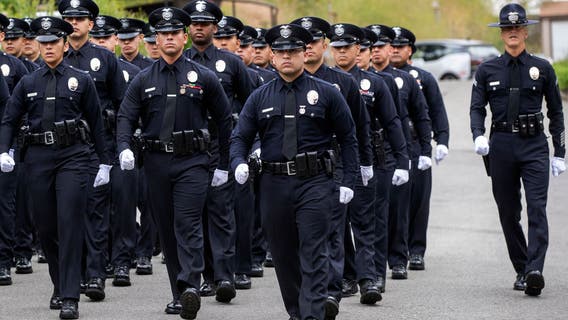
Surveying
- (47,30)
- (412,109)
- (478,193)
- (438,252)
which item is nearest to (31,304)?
(47,30)

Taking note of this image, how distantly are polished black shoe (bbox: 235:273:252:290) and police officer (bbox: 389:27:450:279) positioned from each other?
1943mm

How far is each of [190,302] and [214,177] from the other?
1100mm

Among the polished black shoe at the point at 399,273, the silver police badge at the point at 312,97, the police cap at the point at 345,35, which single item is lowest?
the polished black shoe at the point at 399,273

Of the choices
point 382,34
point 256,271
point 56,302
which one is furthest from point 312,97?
point 256,271

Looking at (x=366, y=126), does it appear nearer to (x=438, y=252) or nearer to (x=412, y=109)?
(x=412, y=109)

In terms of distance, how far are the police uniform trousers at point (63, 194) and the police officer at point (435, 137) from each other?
159 inches

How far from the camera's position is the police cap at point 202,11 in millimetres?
11812

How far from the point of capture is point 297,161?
9453mm

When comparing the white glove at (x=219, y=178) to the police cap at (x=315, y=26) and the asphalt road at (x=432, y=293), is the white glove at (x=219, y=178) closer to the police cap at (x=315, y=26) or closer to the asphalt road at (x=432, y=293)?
the asphalt road at (x=432, y=293)

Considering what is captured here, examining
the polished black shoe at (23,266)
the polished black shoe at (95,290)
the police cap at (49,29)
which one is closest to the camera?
the police cap at (49,29)

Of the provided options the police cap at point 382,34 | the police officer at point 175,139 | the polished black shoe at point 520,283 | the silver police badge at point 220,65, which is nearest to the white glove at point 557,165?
the polished black shoe at point 520,283

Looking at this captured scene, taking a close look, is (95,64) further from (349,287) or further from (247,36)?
(349,287)

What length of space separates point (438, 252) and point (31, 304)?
5.24 metres

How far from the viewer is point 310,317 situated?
9.31m
